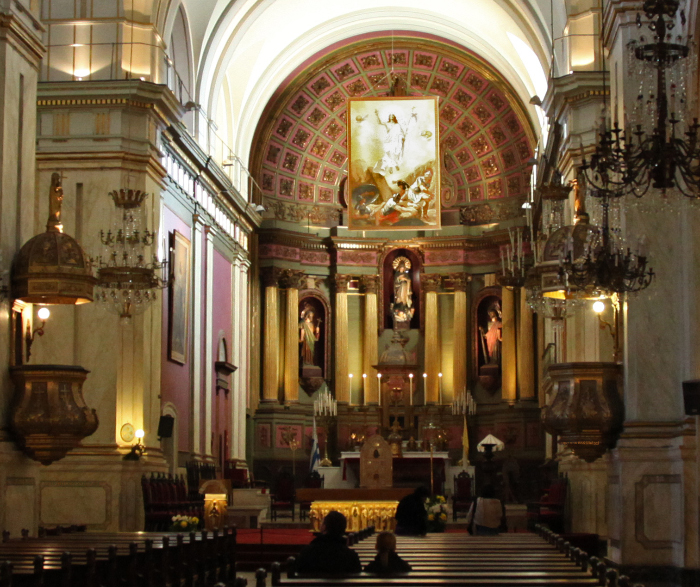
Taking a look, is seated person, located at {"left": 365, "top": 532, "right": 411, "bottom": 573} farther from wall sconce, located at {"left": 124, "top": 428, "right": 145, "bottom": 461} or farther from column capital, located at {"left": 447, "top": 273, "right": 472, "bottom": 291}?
column capital, located at {"left": 447, "top": 273, "right": 472, "bottom": 291}

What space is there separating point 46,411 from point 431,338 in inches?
707

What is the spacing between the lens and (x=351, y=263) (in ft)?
97.2

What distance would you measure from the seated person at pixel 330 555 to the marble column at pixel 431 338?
20825mm

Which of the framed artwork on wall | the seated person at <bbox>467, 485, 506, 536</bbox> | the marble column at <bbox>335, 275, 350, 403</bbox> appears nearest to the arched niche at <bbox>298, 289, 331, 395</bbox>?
the marble column at <bbox>335, 275, 350, 403</bbox>

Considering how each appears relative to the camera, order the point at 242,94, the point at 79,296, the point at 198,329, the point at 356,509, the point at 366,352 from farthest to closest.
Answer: the point at 366,352 → the point at 242,94 → the point at 198,329 → the point at 356,509 → the point at 79,296

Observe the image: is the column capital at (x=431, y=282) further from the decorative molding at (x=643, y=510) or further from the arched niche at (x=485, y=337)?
the decorative molding at (x=643, y=510)

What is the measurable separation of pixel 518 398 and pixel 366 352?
409 cm

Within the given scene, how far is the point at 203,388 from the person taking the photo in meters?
23.5

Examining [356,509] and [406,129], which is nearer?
[356,509]

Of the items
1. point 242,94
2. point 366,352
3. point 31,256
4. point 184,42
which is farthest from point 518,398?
point 31,256

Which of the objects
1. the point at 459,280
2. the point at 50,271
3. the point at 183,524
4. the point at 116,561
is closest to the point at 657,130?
the point at 116,561

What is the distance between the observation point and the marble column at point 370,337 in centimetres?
2919

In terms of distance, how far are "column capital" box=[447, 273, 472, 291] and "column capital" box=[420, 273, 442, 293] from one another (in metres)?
0.34

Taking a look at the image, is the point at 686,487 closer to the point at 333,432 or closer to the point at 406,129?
the point at 406,129
